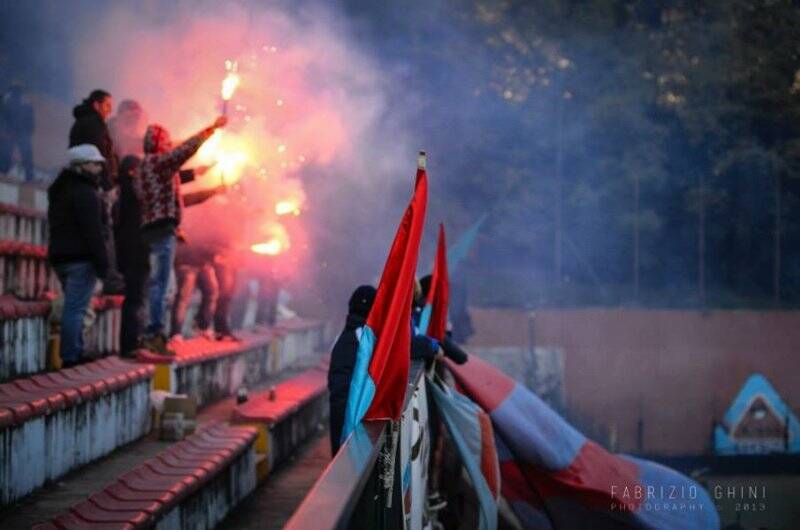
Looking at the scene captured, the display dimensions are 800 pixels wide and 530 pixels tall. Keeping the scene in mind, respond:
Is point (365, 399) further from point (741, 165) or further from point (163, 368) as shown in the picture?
point (741, 165)

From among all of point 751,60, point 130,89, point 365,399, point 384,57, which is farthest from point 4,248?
point 751,60

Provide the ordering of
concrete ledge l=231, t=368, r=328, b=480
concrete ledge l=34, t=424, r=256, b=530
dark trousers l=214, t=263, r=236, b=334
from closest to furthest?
concrete ledge l=34, t=424, r=256, b=530 < concrete ledge l=231, t=368, r=328, b=480 < dark trousers l=214, t=263, r=236, b=334

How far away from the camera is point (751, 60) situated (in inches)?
864

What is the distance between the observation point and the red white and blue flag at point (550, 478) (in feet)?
26.6

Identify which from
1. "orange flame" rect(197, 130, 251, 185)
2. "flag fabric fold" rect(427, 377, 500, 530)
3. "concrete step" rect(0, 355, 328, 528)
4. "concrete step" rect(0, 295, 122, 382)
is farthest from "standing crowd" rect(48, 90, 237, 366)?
"flag fabric fold" rect(427, 377, 500, 530)

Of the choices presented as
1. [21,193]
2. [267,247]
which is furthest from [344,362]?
[21,193]

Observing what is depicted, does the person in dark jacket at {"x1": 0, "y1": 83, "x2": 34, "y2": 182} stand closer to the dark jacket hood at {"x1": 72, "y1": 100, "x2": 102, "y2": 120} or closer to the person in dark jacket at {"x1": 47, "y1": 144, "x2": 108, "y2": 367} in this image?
the dark jacket hood at {"x1": 72, "y1": 100, "x2": 102, "y2": 120}

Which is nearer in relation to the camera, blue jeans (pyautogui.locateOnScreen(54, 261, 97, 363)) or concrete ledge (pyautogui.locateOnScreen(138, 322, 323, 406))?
blue jeans (pyautogui.locateOnScreen(54, 261, 97, 363))

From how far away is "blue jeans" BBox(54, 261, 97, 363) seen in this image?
6570 mm

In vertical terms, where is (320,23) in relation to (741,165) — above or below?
above

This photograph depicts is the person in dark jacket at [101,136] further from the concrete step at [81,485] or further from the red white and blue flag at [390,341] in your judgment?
the red white and blue flag at [390,341]

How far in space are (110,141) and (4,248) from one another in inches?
46.6

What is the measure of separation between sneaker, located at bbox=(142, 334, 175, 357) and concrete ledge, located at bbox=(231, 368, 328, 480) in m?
0.66

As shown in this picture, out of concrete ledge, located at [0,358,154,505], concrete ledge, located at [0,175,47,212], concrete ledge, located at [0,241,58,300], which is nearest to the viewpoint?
concrete ledge, located at [0,358,154,505]
